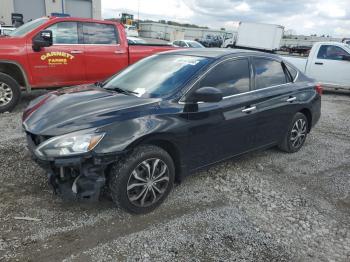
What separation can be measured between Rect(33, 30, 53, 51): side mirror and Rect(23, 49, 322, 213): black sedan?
2.95 m

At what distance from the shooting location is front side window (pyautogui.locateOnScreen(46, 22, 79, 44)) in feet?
22.7

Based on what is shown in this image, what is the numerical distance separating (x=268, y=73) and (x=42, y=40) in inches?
176

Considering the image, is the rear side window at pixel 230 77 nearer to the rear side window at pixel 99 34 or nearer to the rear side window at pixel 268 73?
the rear side window at pixel 268 73

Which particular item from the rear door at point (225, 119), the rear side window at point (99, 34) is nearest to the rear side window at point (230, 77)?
the rear door at point (225, 119)

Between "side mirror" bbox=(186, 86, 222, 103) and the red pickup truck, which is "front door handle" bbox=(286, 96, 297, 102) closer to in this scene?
"side mirror" bbox=(186, 86, 222, 103)

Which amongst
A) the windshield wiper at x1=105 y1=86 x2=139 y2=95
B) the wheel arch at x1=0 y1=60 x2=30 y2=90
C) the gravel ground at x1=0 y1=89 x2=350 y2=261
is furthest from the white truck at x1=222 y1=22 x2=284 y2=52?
the windshield wiper at x1=105 y1=86 x2=139 y2=95

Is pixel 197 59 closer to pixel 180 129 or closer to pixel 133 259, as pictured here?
pixel 180 129

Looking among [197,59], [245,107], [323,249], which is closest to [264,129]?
[245,107]

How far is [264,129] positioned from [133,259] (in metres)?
2.58

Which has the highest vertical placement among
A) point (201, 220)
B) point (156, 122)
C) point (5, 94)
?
point (156, 122)

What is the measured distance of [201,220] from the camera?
3346mm

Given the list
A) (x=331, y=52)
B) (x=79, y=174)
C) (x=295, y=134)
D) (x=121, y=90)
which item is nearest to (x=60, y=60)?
(x=121, y=90)

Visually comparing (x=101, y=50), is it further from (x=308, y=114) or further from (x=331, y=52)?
(x=331, y=52)

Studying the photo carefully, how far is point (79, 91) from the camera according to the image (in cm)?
393
